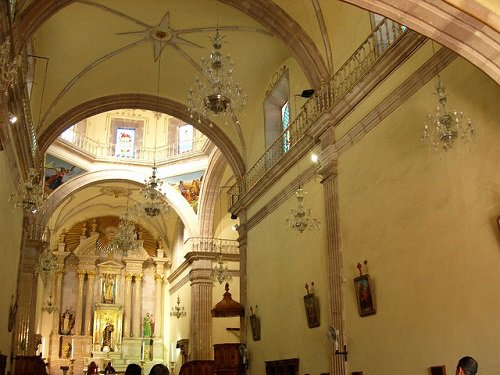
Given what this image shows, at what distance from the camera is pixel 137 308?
27156 mm

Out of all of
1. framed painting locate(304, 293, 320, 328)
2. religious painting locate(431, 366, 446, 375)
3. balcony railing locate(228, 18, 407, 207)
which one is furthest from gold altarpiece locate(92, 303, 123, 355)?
religious painting locate(431, 366, 446, 375)

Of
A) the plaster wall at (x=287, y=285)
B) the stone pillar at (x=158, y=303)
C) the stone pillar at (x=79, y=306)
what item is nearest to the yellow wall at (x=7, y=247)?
the plaster wall at (x=287, y=285)

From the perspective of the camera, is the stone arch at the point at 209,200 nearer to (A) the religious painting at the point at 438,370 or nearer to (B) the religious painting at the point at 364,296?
(B) the religious painting at the point at 364,296

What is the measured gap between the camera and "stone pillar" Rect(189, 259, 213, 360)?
2017 cm

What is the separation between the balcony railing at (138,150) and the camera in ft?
71.6

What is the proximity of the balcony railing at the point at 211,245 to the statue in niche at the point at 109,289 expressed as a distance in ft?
22.0

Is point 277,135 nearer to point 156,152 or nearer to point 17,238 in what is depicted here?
point 17,238

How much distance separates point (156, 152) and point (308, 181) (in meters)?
12.3

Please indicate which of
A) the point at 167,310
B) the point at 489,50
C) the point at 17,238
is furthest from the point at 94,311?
the point at 489,50

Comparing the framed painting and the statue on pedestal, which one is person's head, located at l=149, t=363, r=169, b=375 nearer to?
the framed painting

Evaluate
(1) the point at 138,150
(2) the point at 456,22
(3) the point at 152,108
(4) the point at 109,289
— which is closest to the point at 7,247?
(3) the point at 152,108

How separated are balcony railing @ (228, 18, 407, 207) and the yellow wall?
5.46 meters

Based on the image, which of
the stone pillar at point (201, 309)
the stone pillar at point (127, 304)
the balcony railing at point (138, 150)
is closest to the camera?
the stone pillar at point (201, 309)

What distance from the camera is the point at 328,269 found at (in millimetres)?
10297
